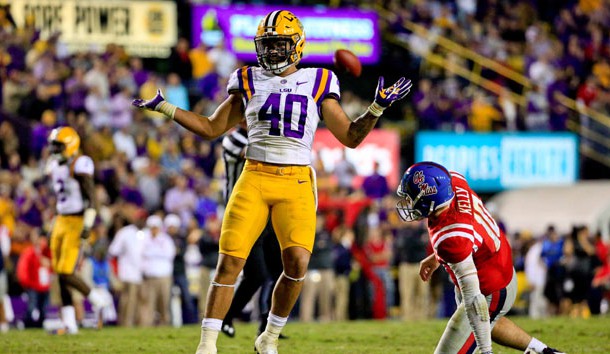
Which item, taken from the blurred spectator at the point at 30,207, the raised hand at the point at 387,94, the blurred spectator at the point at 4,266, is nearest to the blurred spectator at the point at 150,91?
the blurred spectator at the point at 30,207

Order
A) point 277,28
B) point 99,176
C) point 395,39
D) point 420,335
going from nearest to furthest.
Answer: point 277,28 < point 420,335 < point 99,176 < point 395,39

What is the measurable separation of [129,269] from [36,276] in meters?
1.17

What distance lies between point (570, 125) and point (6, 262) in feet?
40.4

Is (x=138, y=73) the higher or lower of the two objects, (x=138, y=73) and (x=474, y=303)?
the higher

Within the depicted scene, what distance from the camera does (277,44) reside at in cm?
707

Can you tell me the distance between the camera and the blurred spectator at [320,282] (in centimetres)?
1590

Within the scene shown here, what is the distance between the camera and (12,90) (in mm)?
16953

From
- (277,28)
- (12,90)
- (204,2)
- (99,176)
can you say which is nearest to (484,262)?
(277,28)

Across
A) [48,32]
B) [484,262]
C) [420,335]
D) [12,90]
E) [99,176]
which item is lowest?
[420,335]

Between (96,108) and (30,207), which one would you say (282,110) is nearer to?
(30,207)

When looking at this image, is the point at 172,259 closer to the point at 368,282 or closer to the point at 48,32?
the point at 368,282

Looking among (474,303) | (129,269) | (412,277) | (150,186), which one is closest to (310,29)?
(150,186)

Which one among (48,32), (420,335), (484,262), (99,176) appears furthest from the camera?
(48,32)

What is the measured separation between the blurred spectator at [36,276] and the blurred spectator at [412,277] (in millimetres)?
4981
